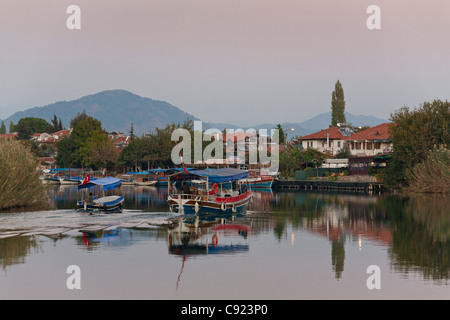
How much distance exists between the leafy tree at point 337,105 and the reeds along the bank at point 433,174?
73.2m

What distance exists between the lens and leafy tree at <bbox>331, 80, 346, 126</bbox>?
14950 centimetres

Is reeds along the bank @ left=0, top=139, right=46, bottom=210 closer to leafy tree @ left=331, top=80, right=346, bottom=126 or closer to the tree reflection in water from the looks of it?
the tree reflection in water

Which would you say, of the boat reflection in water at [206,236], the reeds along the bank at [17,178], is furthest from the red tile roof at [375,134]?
the reeds along the bank at [17,178]

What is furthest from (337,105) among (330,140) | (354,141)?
(354,141)

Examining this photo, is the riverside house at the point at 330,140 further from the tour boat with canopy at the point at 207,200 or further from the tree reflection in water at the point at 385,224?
the tour boat with canopy at the point at 207,200

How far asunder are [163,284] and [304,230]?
18745 millimetres

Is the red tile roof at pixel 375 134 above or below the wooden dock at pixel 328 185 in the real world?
above

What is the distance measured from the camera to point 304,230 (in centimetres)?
4147

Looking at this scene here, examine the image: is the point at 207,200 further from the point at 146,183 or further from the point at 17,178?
the point at 146,183

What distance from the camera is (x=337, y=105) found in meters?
150

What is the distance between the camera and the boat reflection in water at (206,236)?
106 ft

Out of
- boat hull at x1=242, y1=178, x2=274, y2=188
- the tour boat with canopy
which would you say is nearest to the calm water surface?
the tour boat with canopy
